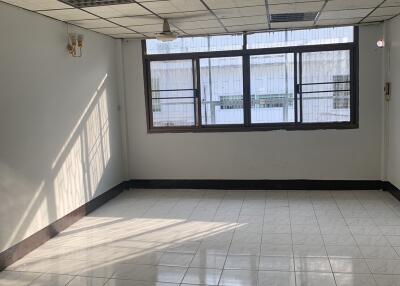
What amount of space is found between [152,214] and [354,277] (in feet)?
8.74

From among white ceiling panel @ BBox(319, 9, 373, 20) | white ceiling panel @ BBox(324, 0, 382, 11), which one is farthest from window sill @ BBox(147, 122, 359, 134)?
white ceiling panel @ BBox(324, 0, 382, 11)

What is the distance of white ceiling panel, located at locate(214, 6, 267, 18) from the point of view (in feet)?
14.5

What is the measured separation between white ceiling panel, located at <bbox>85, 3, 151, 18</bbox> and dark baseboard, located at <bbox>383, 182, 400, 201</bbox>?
3.83 m

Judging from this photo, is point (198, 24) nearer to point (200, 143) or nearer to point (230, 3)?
point (230, 3)

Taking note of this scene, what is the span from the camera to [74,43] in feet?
15.7

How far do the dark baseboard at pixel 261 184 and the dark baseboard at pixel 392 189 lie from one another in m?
0.08

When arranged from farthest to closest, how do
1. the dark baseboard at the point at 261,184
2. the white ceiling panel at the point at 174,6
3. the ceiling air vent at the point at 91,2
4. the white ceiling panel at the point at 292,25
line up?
the dark baseboard at the point at 261,184
the white ceiling panel at the point at 292,25
the white ceiling panel at the point at 174,6
the ceiling air vent at the point at 91,2

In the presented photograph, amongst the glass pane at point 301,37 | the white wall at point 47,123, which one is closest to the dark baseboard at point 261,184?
the white wall at point 47,123

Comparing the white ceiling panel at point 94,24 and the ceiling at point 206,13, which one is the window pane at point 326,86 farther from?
the white ceiling panel at point 94,24

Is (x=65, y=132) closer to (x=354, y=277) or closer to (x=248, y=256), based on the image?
(x=248, y=256)

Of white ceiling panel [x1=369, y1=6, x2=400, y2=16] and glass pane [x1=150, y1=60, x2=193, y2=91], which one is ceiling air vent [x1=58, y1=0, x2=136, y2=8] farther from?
white ceiling panel [x1=369, y1=6, x2=400, y2=16]

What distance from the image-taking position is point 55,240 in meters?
4.29

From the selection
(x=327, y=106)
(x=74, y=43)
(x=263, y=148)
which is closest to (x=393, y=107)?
(x=327, y=106)

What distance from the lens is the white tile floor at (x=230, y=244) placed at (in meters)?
3.27
